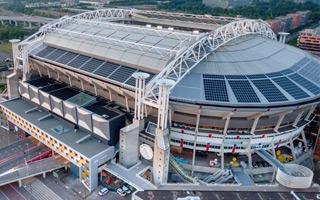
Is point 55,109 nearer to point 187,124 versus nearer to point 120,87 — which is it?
point 120,87

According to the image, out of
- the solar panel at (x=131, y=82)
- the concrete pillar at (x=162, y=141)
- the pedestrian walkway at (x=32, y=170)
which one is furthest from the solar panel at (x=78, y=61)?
the concrete pillar at (x=162, y=141)

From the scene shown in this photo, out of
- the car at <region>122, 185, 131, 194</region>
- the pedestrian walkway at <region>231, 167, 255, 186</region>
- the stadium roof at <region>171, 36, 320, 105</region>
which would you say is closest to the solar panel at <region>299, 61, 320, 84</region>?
the stadium roof at <region>171, 36, 320, 105</region>

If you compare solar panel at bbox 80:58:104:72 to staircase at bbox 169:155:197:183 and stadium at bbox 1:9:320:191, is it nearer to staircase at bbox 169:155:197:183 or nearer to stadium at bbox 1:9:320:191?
stadium at bbox 1:9:320:191

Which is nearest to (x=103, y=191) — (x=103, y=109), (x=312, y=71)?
(x=103, y=109)

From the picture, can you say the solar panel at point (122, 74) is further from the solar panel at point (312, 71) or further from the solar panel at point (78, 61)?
the solar panel at point (312, 71)

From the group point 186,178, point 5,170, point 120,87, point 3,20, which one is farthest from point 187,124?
point 3,20
